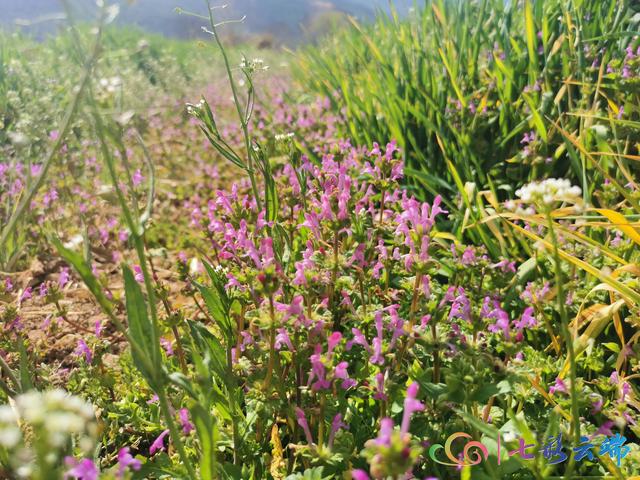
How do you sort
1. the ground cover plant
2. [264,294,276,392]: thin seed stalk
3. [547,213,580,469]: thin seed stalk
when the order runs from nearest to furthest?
[547,213,580,469]: thin seed stalk, the ground cover plant, [264,294,276,392]: thin seed stalk

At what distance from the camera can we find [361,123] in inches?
128

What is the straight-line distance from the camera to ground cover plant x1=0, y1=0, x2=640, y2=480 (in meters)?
0.90

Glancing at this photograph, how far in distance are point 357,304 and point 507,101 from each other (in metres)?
1.67

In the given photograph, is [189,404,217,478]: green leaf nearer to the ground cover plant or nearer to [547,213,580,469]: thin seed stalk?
the ground cover plant

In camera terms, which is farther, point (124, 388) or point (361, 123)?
point (361, 123)

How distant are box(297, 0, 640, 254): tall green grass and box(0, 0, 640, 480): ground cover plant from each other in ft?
0.07

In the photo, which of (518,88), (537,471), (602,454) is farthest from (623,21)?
(537,471)

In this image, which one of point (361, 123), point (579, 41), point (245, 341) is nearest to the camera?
point (245, 341)

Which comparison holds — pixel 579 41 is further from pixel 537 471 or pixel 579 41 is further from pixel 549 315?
pixel 537 471

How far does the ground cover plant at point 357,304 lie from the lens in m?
0.90

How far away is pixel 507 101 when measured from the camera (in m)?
2.66

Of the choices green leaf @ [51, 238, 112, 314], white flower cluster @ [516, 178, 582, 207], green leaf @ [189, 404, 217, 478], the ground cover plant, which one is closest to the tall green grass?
the ground cover plant

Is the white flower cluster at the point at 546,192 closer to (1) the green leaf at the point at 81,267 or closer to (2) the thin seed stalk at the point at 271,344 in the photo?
(2) the thin seed stalk at the point at 271,344

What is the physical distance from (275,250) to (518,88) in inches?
78.6
